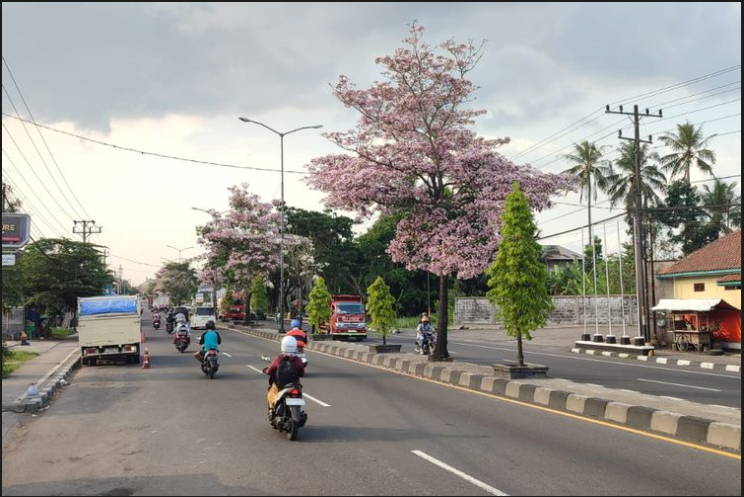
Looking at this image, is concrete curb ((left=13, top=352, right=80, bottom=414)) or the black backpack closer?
the black backpack

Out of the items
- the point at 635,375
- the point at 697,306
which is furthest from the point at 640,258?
the point at 635,375

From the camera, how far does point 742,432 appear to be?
8273mm

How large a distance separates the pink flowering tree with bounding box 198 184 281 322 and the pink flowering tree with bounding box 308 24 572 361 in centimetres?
3102

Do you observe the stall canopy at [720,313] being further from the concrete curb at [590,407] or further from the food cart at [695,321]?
the concrete curb at [590,407]

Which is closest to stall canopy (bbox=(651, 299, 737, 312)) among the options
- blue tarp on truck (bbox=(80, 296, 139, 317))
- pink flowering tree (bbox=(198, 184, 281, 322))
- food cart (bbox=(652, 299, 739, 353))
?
food cart (bbox=(652, 299, 739, 353))

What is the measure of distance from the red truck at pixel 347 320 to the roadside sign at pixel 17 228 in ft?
73.2

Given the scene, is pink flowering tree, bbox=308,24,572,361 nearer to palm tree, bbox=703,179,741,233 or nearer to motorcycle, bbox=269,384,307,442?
motorcycle, bbox=269,384,307,442

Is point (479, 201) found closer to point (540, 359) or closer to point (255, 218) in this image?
point (540, 359)

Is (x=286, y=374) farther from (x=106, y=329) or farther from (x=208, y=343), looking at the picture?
(x=106, y=329)

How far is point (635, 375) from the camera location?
18750 millimetres

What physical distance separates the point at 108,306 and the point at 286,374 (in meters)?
14.8

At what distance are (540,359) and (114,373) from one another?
48.7 ft

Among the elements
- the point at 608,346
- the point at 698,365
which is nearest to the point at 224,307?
the point at 608,346

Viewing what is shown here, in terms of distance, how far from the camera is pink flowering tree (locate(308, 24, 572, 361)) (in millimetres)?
19906
